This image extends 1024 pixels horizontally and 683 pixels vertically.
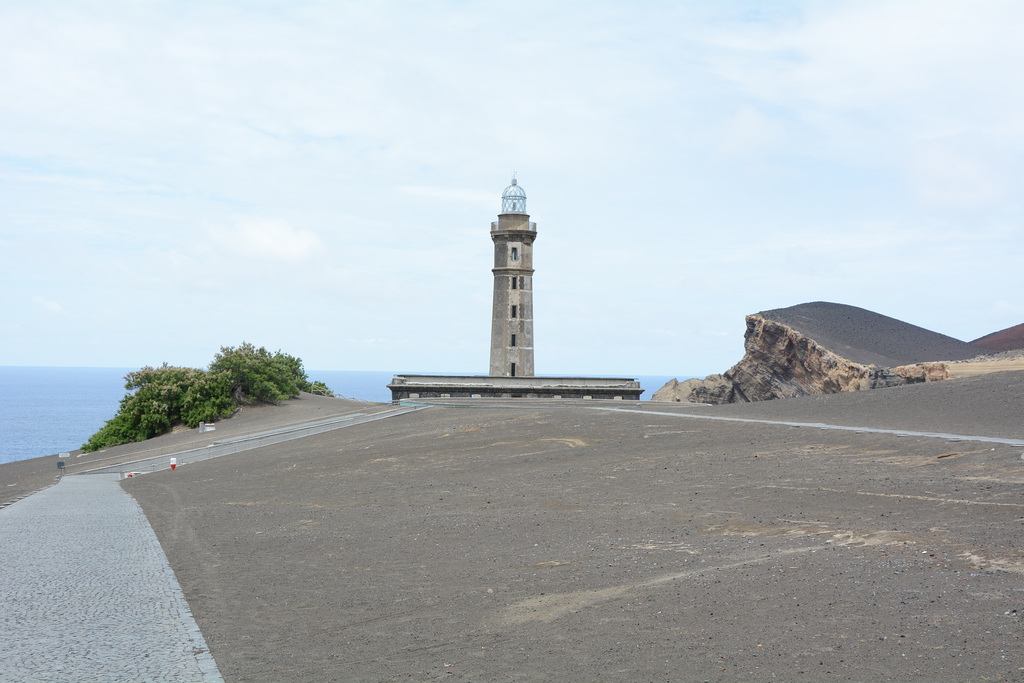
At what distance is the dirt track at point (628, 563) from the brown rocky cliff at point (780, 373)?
2216cm

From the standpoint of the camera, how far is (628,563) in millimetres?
12078

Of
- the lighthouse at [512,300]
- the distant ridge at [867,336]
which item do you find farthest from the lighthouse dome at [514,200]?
the distant ridge at [867,336]

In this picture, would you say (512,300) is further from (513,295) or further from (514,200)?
(514,200)

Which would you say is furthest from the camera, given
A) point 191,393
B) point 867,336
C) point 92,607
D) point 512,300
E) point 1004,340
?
point 1004,340

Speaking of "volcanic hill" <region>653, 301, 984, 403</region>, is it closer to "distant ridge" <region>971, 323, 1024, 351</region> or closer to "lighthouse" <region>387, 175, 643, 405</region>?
"distant ridge" <region>971, 323, 1024, 351</region>

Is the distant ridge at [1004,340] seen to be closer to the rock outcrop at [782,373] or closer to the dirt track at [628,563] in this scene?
the rock outcrop at [782,373]

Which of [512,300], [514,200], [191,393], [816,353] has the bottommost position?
[191,393]

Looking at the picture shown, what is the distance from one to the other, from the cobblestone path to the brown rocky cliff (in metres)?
37.3

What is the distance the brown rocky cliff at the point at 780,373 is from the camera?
4300 centimetres

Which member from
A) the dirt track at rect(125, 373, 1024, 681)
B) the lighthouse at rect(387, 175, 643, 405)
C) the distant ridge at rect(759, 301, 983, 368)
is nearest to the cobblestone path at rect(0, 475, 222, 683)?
the dirt track at rect(125, 373, 1024, 681)

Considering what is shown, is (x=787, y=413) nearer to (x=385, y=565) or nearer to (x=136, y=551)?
(x=385, y=565)

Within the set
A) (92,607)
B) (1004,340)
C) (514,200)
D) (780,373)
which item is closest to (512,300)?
(514,200)

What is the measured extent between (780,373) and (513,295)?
17913 mm

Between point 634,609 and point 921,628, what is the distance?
3.23 metres
